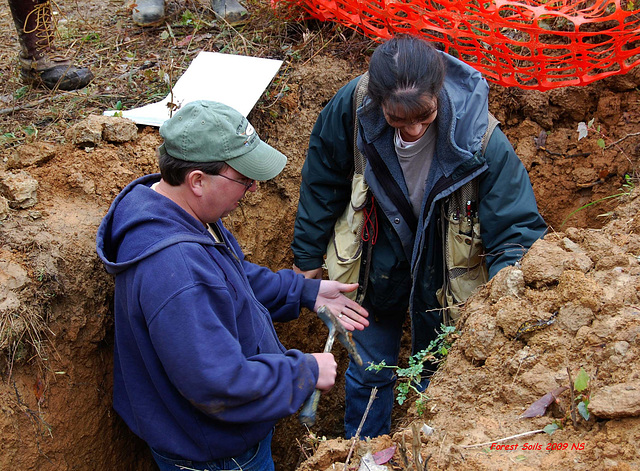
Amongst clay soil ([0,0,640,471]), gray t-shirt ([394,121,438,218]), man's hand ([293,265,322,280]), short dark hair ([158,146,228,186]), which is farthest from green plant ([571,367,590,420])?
man's hand ([293,265,322,280])

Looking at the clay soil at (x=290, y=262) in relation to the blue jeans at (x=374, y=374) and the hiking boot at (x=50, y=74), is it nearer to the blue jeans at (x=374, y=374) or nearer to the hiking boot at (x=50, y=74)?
the hiking boot at (x=50, y=74)

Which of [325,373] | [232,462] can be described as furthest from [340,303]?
[232,462]

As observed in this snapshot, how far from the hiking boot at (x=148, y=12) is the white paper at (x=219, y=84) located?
32.3 inches

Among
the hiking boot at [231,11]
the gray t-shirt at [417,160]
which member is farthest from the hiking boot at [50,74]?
the gray t-shirt at [417,160]

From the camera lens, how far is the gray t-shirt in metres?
2.49

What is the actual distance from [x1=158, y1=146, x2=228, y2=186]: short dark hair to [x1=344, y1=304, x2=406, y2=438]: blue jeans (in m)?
1.49

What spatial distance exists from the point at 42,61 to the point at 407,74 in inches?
118

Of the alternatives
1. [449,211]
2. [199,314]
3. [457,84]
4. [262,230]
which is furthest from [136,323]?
[262,230]

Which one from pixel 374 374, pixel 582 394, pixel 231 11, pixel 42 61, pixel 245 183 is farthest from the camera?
pixel 231 11

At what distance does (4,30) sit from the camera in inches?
191

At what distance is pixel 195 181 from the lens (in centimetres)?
202

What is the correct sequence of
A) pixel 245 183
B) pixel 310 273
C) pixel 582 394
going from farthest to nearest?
1. pixel 310 273
2. pixel 245 183
3. pixel 582 394

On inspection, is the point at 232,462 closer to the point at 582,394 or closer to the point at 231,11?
the point at 582,394

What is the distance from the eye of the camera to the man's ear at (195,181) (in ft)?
6.54
